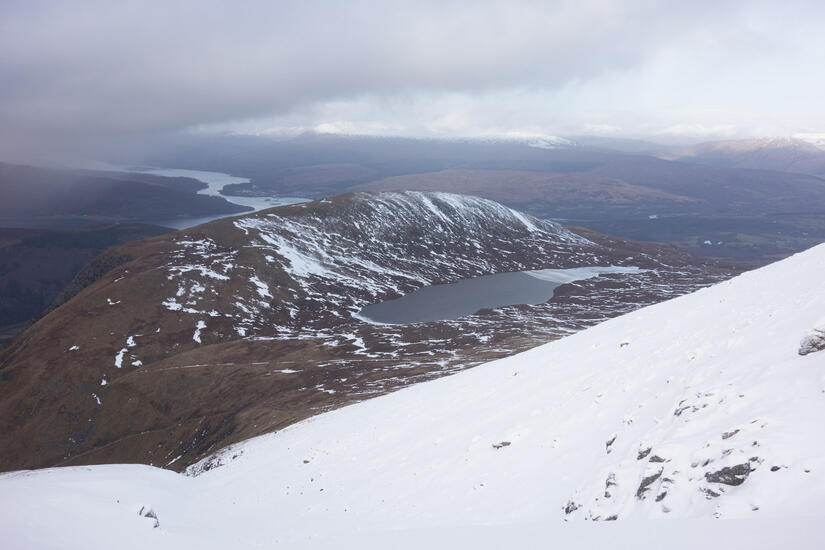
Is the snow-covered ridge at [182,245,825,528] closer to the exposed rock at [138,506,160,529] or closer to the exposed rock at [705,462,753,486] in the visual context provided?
the exposed rock at [705,462,753,486]

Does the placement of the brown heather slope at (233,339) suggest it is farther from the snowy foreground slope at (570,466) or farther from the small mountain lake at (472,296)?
the snowy foreground slope at (570,466)

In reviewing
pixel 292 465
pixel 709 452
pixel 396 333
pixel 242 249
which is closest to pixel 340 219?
pixel 242 249

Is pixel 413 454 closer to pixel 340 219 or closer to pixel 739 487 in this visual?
pixel 739 487

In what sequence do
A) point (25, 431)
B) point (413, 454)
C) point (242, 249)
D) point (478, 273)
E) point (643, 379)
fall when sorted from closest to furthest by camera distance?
point (643, 379) → point (413, 454) → point (25, 431) → point (242, 249) → point (478, 273)

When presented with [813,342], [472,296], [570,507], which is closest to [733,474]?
[570,507]

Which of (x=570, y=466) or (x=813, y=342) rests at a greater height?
(x=813, y=342)

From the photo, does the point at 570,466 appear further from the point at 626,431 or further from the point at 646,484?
the point at 646,484
